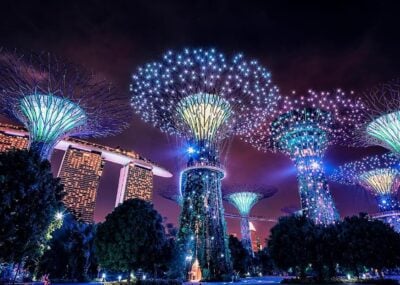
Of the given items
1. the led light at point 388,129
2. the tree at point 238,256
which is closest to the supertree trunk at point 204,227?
the led light at point 388,129

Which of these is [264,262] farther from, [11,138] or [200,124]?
[11,138]

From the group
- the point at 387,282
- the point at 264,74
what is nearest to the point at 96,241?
the point at 264,74

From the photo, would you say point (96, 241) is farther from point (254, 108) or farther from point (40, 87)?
point (254, 108)

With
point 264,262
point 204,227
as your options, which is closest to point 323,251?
point 204,227

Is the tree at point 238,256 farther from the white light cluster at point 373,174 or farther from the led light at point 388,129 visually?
the led light at point 388,129

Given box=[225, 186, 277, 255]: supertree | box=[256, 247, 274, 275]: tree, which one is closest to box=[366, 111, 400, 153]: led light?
box=[225, 186, 277, 255]: supertree

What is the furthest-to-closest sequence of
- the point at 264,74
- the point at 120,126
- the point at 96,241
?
the point at 120,126 < the point at 264,74 < the point at 96,241
